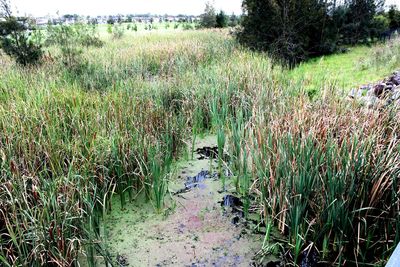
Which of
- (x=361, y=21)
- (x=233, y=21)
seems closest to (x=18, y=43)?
(x=361, y=21)

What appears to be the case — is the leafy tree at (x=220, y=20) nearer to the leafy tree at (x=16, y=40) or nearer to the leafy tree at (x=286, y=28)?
the leafy tree at (x=286, y=28)

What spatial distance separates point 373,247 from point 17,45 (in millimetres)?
7208

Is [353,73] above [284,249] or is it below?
above

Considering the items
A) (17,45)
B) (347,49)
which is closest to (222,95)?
(17,45)

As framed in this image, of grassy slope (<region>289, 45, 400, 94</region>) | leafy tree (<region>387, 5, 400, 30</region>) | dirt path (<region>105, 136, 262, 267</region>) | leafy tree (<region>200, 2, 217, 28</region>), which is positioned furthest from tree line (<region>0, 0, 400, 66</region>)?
leafy tree (<region>200, 2, 217, 28</region>)

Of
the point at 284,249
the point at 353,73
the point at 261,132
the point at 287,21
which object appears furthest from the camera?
the point at 287,21

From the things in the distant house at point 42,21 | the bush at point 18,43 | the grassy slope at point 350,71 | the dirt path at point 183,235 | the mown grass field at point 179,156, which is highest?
the distant house at point 42,21

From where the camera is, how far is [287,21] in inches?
331

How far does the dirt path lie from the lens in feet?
7.50

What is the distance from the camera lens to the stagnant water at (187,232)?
7.51ft

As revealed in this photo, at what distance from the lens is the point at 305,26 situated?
8930mm

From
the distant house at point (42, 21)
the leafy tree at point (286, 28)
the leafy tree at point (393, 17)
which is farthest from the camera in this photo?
the leafy tree at point (393, 17)

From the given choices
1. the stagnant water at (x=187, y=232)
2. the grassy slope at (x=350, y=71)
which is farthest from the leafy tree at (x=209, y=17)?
the stagnant water at (x=187, y=232)

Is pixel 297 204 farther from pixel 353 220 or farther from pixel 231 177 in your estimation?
pixel 231 177
